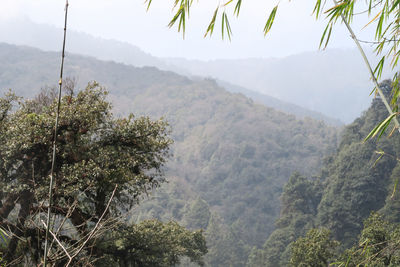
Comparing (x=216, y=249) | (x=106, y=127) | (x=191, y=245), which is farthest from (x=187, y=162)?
(x=106, y=127)

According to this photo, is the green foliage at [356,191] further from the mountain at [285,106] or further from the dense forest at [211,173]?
the mountain at [285,106]

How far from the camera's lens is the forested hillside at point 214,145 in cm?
5538

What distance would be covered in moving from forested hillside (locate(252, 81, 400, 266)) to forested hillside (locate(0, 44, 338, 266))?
29.2 ft

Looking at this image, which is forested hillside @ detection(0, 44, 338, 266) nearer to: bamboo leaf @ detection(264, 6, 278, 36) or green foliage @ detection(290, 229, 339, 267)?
green foliage @ detection(290, 229, 339, 267)

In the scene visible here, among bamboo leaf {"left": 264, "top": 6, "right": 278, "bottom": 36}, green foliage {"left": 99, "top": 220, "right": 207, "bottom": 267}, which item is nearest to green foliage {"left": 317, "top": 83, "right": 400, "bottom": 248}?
green foliage {"left": 99, "top": 220, "right": 207, "bottom": 267}

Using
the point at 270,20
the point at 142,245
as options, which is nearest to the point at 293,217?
the point at 142,245

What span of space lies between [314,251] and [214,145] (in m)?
75.3

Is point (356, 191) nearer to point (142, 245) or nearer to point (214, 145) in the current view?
point (142, 245)

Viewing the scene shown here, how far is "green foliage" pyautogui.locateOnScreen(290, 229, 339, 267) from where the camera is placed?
47.3 ft

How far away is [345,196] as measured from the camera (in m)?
33.6

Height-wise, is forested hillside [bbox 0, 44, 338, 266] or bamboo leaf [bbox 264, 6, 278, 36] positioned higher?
bamboo leaf [bbox 264, 6, 278, 36]

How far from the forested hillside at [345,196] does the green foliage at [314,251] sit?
1491 cm

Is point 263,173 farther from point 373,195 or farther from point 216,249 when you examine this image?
point 373,195

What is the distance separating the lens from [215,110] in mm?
108062
